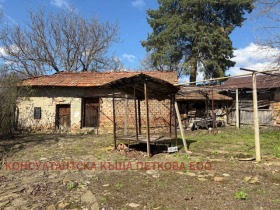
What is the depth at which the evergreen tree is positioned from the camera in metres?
24.5

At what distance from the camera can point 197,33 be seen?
24375 millimetres

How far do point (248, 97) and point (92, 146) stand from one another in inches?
542

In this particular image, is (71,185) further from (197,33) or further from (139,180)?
(197,33)

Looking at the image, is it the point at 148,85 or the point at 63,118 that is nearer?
the point at 148,85

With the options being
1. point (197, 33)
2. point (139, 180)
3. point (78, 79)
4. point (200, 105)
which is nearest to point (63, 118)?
point (78, 79)

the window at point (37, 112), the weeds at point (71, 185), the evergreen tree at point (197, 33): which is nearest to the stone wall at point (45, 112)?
the window at point (37, 112)

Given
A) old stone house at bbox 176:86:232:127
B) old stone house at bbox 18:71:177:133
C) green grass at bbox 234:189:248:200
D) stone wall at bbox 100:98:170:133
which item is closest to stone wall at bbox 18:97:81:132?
old stone house at bbox 18:71:177:133

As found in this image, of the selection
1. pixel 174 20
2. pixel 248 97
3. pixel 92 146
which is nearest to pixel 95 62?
pixel 174 20

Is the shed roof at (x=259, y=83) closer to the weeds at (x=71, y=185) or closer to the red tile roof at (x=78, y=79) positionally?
the red tile roof at (x=78, y=79)

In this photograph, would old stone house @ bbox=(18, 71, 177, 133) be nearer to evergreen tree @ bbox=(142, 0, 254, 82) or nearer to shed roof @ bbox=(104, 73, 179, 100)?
shed roof @ bbox=(104, 73, 179, 100)

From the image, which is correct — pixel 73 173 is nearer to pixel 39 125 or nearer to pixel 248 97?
pixel 39 125

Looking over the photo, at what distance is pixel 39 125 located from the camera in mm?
14953

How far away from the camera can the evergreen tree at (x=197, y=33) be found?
24.5 meters

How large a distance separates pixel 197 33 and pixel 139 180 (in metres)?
21.5
